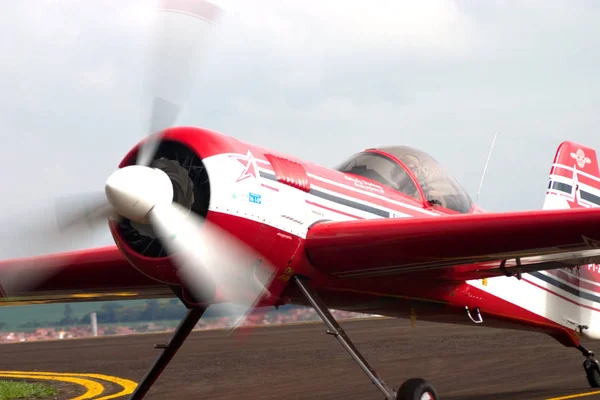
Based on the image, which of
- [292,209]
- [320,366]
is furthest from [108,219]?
[320,366]

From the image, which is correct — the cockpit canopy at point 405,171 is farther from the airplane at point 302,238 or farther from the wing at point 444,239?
the wing at point 444,239

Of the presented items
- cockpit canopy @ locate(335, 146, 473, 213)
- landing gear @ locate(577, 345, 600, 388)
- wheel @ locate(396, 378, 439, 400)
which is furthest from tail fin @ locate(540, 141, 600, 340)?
wheel @ locate(396, 378, 439, 400)

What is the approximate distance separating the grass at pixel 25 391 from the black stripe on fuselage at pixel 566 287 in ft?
24.1

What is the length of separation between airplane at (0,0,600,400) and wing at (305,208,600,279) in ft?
0.05

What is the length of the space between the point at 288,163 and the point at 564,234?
2.80m

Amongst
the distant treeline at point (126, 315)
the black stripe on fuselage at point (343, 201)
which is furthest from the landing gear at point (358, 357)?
the distant treeline at point (126, 315)

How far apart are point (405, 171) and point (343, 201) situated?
1350mm

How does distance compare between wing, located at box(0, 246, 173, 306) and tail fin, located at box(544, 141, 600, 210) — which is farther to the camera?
tail fin, located at box(544, 141, 600, 210)

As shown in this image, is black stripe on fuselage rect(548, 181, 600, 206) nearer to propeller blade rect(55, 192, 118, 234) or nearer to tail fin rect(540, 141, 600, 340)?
tail fin rect(540, 141, 600, 340)

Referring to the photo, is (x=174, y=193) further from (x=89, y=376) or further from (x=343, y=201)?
(x=89, y=376)

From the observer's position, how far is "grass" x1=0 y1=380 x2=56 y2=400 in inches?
493

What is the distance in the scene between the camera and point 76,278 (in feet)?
34.1

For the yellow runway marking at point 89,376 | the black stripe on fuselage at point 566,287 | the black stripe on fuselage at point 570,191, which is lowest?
the yellow runway marking at point 89,376

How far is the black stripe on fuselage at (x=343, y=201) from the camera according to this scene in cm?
848
